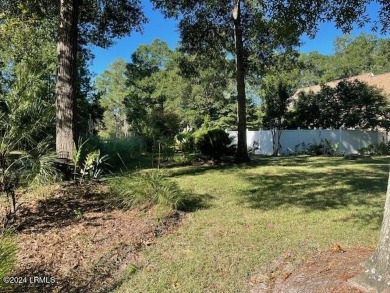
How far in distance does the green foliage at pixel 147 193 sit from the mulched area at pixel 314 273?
6.87ft

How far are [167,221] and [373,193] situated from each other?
144 inches

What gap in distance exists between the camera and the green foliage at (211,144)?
10438 mm

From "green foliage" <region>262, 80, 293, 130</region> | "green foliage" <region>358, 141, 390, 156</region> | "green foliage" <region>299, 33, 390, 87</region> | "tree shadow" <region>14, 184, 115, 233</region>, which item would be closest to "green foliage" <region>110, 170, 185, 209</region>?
"tree shadow" <region>14, 184, 115, 233</region>

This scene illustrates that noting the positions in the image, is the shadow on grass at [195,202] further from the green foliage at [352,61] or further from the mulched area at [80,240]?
the green foliage at [352,61]

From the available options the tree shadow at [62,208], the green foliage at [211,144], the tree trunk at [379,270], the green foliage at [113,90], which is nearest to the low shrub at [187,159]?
the green foliage at [211,144]

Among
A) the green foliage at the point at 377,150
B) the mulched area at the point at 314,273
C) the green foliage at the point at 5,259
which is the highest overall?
the green foliage at the point at 377,150

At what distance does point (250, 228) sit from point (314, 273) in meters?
1.47

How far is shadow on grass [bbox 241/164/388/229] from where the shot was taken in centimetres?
516

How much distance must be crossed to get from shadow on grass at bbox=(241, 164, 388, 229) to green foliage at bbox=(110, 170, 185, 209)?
1254 mm

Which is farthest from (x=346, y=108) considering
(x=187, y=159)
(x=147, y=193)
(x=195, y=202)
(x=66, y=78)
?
(x=147, y=193)

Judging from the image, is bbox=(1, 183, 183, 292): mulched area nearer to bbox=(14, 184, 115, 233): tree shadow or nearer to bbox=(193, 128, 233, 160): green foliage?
bbox=(14, 184, 115, 233): tree shadow

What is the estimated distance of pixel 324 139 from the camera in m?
16.4

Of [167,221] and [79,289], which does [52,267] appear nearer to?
[79,289]

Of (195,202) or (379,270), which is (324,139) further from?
(379,270)
